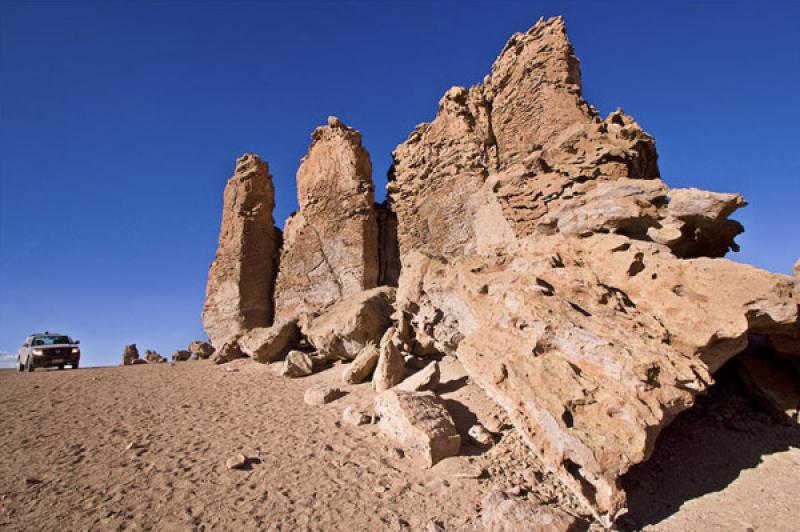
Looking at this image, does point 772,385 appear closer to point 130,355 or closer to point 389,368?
point 389,368

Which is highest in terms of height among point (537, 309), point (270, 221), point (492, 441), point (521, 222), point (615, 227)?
point (270, 221)

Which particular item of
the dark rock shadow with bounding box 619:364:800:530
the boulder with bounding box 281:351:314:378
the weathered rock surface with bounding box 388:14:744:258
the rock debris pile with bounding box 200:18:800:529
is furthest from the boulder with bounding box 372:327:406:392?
the dark rock shadow with bounding box 619:364:800:530

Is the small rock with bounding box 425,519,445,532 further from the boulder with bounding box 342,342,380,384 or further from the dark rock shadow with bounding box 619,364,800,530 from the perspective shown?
the boulder with bounding box 342,342,380,384

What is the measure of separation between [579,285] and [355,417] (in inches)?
176

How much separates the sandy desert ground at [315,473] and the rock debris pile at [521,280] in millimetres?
504

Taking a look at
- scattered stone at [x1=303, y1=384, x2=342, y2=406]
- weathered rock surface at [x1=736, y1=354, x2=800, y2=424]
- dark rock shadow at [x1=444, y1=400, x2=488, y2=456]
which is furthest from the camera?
scattered stone at [x1=303, y1=384, x2=342, y2=406]

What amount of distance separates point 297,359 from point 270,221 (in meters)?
7.26

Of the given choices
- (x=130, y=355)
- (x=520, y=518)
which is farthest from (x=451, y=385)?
(x=130, y=355)

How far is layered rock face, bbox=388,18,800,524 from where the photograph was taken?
164 inches

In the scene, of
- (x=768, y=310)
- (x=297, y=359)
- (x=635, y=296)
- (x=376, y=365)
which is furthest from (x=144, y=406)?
(x=768, y=310)

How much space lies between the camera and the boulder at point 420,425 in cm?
508

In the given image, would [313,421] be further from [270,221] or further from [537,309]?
[270,221]

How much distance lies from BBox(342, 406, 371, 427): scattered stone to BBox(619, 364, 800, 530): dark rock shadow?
398 cm

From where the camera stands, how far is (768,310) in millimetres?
4891
